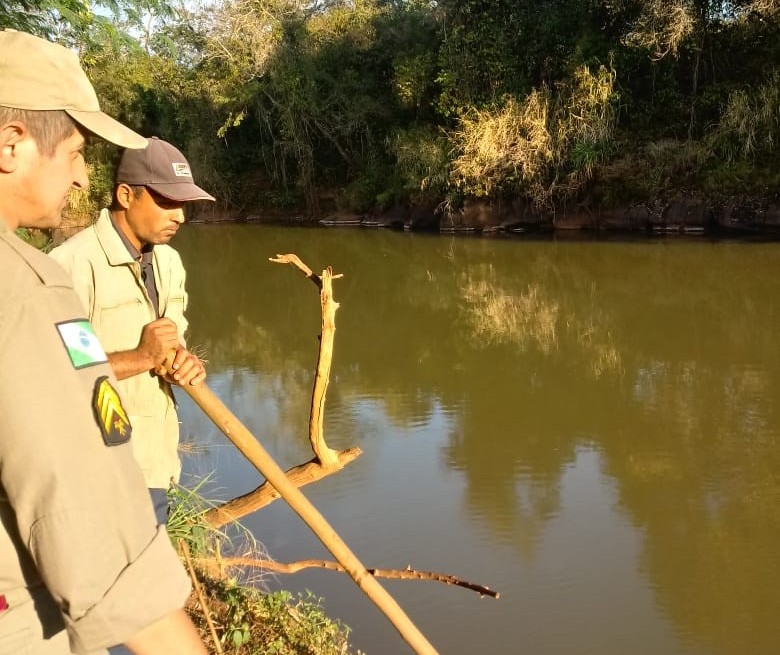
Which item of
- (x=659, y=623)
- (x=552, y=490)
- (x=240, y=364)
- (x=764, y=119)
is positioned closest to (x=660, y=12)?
(x=764, y=119)

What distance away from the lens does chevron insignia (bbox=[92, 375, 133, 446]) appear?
2.67 ft

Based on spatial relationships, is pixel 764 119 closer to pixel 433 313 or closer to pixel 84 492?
pixel 433 313

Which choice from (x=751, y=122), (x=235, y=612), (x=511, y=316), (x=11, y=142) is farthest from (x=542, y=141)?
(x=11, y=142)

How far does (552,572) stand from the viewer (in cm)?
355

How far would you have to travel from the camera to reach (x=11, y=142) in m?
0.87

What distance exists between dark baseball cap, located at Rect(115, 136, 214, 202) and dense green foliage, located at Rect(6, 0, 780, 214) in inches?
371

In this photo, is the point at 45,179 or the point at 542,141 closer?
the point at 45,179

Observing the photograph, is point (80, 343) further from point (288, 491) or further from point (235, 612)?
point (235, 612)

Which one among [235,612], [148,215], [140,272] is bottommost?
[235,612]

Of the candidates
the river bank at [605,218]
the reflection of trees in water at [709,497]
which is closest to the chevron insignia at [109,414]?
the reflection of trees in water at [709,497]

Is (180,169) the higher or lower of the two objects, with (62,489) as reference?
higher

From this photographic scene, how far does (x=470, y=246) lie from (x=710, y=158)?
463 cm

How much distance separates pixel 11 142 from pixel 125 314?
1.15 m

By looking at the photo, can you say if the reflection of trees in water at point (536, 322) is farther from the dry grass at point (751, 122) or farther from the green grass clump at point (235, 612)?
the dry grass at point (751, 122)
